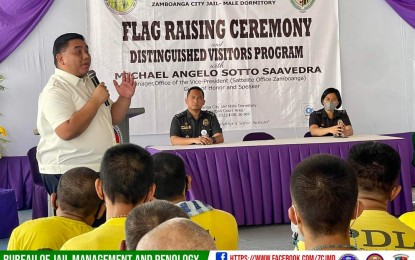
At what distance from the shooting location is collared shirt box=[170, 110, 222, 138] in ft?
17.9

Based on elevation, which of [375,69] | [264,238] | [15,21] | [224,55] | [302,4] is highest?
[302,4]

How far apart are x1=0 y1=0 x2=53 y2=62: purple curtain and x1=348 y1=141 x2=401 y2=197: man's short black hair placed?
4.89 meters

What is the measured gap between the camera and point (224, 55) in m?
6.89

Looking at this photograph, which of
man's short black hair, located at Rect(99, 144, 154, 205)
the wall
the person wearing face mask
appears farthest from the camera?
the wall

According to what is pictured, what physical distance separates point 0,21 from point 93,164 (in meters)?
3.91

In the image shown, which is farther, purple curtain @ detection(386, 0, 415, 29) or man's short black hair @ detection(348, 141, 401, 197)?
purple curtain @ detection(386, 0, 415, 29)

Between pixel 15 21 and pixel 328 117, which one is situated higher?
pixel 15 21

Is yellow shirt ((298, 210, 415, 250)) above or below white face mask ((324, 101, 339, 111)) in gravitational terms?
below

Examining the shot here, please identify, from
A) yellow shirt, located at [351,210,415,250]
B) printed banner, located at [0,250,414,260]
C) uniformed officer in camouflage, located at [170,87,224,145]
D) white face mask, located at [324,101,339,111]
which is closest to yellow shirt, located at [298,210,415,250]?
yellow shirt, located at [351,210,415,250]

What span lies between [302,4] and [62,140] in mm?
4669

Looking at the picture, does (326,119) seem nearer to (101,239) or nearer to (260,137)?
(260,137)

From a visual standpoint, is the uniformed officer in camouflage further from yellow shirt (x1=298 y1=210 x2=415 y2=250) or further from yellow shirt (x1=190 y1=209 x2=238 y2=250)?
yellow shirt (x1=298 y1=210 x2=415 y2=250)

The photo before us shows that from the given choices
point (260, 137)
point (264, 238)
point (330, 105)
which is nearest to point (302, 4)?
point (330, 105)

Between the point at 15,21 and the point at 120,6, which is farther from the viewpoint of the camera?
the point at 120,6
